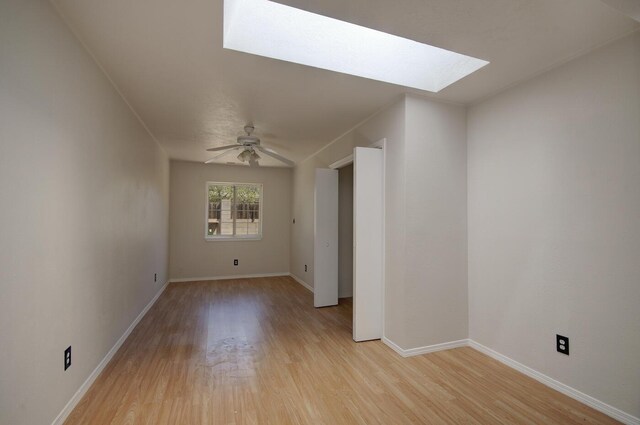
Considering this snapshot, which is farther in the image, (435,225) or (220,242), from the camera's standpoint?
(220,242)

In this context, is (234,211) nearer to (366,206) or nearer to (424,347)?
(366,206)

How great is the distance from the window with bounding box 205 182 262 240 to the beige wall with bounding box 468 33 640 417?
16.0 ft

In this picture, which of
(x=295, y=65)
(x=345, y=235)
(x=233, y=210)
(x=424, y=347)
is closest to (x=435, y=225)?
(x=424, y=347)

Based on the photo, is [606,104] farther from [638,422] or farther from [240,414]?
[240,414]

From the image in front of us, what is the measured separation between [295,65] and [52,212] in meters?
1.89

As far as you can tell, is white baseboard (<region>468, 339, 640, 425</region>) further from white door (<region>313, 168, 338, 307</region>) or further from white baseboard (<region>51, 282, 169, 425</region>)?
white baseboard (<region>51, 282, 169, 425</region>)

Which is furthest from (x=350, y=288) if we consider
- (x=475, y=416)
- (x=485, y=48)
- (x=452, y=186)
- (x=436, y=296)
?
(x=485, y=48)

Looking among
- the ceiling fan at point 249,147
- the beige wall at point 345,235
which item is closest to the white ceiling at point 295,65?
the ceiling fan at point 249,147

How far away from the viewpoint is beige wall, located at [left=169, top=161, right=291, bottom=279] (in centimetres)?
612

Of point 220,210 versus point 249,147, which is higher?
point 249,147

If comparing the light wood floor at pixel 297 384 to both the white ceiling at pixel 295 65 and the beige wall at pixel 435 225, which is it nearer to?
the beige wall at pixel 435 225

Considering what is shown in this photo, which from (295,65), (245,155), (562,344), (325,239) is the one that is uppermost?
(295,65)

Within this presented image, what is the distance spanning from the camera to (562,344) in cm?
219

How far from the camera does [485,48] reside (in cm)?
205
